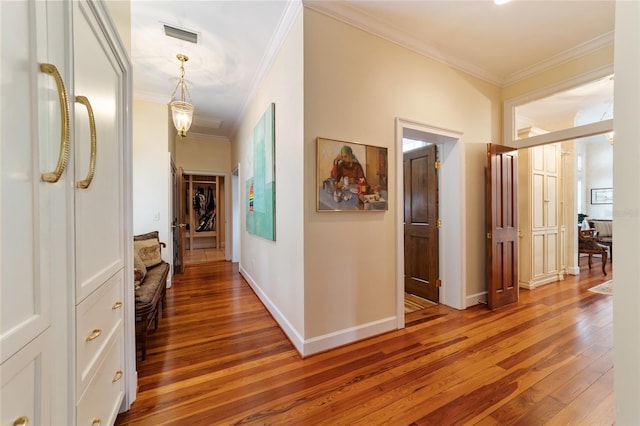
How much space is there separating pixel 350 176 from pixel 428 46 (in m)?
1.77

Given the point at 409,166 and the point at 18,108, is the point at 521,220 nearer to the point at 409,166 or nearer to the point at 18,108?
the point at 409,166

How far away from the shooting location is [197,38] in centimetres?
256

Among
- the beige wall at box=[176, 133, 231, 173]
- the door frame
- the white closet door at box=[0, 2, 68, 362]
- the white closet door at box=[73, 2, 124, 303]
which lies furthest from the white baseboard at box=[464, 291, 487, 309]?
the beige wall at box=[176, 133, 231, 173]

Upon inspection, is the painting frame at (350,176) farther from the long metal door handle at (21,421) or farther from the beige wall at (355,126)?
the long metal door handle at (21,421)

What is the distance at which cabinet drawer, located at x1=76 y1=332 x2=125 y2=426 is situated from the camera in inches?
41.3

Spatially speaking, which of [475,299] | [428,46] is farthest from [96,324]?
[475,299]

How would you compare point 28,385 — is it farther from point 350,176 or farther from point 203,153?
point 203,153

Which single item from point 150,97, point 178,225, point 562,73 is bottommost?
point 178,225

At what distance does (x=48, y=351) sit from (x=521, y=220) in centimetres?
526

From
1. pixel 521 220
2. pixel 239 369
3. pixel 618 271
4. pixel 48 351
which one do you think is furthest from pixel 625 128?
pixel 521 220

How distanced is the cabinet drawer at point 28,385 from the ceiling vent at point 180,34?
2774 mm

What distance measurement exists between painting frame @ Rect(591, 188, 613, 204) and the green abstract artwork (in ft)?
30.0

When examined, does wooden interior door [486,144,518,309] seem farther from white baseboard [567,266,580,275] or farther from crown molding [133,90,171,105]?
crown molding [133,90,171,105]

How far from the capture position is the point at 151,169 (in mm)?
3857
